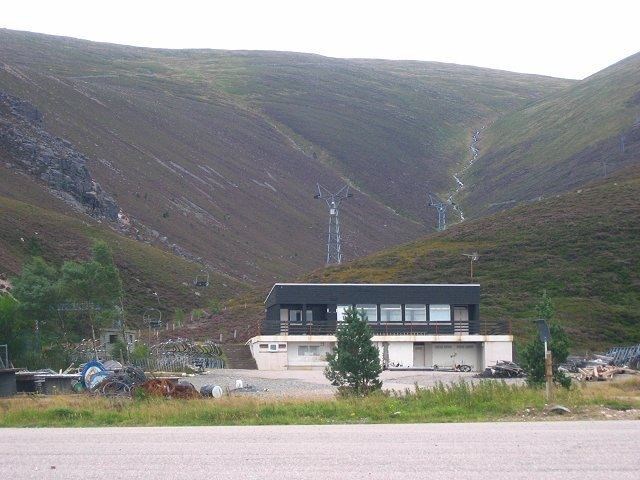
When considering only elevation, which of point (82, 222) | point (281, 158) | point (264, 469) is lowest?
point (264, 469)

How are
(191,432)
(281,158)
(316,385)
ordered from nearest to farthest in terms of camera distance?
(191,432) → (316,385) → (281,158)

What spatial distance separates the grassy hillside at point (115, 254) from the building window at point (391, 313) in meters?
29.3

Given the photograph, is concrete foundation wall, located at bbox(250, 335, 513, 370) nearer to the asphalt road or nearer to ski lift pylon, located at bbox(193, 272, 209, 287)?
the asphalt road

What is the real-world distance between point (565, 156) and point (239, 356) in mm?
116864

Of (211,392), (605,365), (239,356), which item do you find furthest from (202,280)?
(211,392)

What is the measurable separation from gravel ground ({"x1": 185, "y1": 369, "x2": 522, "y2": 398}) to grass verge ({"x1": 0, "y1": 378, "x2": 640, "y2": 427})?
45.4ft

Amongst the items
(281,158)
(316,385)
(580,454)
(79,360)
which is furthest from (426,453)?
(281,158)

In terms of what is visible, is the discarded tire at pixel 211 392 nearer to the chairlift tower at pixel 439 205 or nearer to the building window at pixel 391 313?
the building window at pixel 391 313

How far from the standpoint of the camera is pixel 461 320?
57.5 meters

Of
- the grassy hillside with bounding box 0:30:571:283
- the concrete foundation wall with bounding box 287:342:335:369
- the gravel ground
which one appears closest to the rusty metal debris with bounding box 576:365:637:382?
the gravel ground

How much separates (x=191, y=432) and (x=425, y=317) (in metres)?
41.5

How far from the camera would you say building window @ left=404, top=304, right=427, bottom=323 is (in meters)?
57.2

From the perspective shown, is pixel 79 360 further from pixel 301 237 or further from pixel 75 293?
pixel 301 237

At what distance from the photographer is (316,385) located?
126 ft
